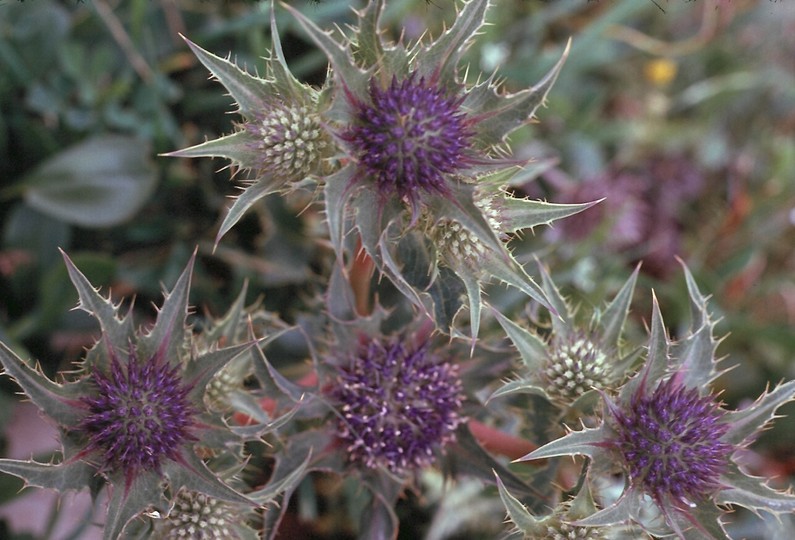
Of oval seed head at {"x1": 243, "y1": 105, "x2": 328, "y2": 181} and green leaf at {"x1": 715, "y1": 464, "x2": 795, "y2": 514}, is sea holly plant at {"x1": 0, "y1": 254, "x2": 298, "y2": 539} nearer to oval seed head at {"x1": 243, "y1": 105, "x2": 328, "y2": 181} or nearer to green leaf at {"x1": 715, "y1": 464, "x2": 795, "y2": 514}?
oval seed head at {"x1": 243, "y1": 105, "x2": 328, "y2": 181}

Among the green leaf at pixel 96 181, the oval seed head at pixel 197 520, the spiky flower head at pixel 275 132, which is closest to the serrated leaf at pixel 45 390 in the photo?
the oval seed head at pixel 197 520

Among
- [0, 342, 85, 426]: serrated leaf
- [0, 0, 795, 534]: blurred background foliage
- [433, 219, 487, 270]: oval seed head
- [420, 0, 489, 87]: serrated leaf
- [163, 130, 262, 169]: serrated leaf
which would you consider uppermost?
[420, 0, 489, 87]: serrated leaf

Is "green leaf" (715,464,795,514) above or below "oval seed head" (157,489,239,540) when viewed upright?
above

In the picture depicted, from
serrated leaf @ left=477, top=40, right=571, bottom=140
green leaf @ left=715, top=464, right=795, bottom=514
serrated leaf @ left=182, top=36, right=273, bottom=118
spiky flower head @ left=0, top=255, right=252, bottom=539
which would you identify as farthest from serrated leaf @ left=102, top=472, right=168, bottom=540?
green leaf @ left=715, top=464, right=795, bottom=514

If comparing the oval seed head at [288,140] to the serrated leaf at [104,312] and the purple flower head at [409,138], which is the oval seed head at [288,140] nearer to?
the purple flower head at [409,138]

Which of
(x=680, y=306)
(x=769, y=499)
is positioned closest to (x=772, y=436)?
(x=680, y=306)

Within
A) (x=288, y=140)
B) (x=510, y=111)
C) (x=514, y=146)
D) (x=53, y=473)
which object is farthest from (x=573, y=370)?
(x=514, y=146)
